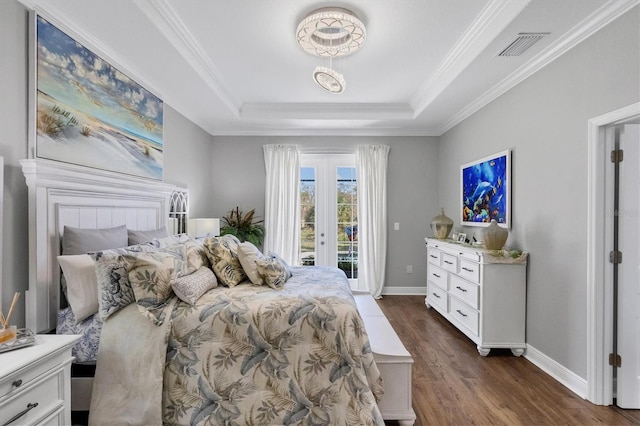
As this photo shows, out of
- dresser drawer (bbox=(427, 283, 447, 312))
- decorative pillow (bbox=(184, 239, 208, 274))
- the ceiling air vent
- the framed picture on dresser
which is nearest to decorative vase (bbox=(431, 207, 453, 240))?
the framed picture on dresser

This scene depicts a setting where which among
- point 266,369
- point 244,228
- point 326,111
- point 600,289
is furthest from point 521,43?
point 244,228

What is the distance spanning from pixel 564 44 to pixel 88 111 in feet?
12.1

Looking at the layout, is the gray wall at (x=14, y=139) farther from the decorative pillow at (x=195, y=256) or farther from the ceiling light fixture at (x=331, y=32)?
the ceiling light fixture at (x=331, y=32)

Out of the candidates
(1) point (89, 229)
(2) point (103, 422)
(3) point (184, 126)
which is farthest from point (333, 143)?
(2) point (103, 422)

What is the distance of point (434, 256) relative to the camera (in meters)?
4.16

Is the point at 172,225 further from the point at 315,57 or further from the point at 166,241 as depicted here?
the point at 315,57

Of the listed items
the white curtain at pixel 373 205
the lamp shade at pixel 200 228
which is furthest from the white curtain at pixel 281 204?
the lamp shade at pixel 200 228

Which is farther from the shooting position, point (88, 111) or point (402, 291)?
point (402, 291)

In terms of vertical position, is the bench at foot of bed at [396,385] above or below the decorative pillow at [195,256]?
below

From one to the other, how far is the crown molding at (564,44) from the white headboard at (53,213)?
3.64 metres

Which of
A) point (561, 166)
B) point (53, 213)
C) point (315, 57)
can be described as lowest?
point (53, 213)

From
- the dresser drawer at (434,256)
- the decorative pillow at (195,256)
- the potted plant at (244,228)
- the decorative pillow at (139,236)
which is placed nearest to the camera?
the decorative pillow at (195,256)

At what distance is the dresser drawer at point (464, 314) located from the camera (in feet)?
10.1

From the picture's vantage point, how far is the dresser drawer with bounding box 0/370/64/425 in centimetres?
123
